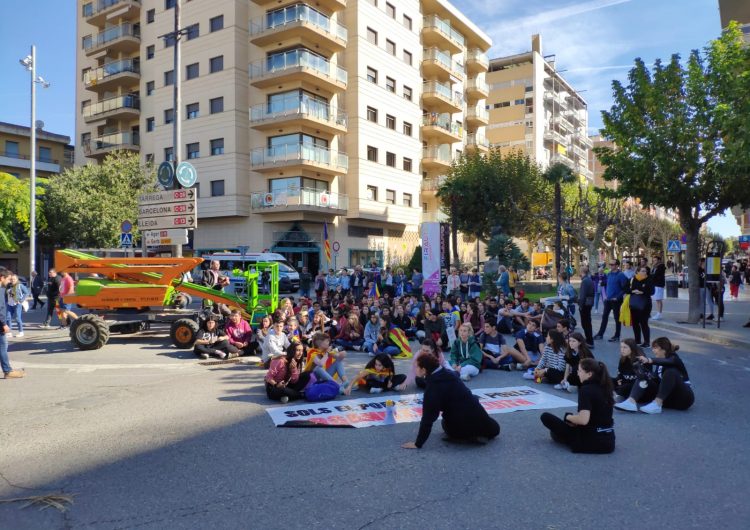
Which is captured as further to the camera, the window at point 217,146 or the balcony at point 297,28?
the window at point 217,146

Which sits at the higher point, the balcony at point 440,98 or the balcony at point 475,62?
the balcony at point 475,62

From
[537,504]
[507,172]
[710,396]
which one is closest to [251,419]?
[537,504]

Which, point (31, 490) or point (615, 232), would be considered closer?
point (31, 490)

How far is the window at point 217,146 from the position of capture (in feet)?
114

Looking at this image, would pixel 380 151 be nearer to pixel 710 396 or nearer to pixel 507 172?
pixel 507 172

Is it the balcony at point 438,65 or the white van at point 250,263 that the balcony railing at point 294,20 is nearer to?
the balcony at point 438,65

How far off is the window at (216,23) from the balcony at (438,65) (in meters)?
15.6

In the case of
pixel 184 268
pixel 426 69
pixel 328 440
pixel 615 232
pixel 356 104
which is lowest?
pixel 328 440

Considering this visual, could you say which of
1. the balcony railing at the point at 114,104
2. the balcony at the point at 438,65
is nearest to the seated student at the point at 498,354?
the balcony at the point at 438,65

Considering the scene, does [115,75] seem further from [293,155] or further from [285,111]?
[293,155]

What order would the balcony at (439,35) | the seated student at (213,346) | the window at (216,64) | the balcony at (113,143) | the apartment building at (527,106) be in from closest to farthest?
the seated student at (213,346), the window at (216,64), the balcony at (113,143), the balcony at (439,35), the apartment building at (527,106)

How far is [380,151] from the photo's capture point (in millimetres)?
37938

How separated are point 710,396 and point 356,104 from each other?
31.0 meters

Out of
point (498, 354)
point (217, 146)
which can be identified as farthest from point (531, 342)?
point (217, 146)
